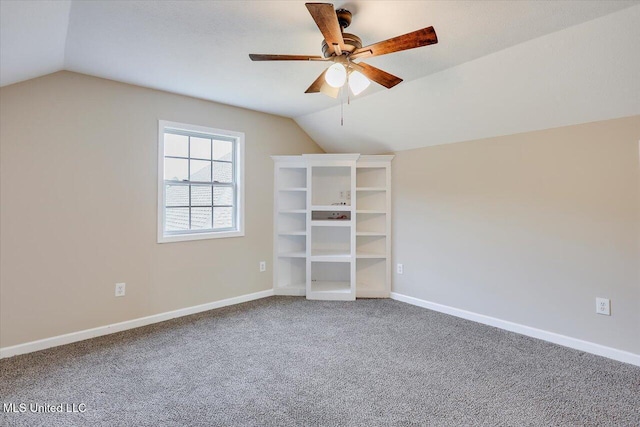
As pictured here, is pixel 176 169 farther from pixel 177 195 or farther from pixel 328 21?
pixel 328 21

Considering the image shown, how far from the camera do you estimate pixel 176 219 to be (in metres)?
3.62

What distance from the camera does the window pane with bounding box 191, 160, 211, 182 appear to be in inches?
147

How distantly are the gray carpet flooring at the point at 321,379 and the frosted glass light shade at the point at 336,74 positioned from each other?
2026 mm

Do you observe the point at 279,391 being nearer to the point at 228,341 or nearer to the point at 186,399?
the point at 186,399

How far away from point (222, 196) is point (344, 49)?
2.58m

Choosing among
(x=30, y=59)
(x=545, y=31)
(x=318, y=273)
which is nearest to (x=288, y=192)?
(x=318, y=273)

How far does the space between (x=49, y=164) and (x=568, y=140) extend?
446 centimetres

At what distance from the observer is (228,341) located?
9.58 feet

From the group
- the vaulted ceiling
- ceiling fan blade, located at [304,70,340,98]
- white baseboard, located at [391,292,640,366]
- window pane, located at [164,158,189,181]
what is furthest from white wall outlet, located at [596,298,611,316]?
window pane, located at [164,158,189,181]

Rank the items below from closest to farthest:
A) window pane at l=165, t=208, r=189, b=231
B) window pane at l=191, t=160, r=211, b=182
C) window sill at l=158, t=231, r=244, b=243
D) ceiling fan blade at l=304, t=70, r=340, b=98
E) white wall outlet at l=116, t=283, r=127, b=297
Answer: ceiling fan blade at l=304, t=70, r=340, b=98 < white wall outlet at l=116, t=283, r=127, b=297 < window sill at l=158, t=231, r=244, b=243 < window pane at l=165, t=208, r=189, b=231 < window pane at l=191, t=160, r=211, b=182

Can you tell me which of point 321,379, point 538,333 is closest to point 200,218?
point 321,379

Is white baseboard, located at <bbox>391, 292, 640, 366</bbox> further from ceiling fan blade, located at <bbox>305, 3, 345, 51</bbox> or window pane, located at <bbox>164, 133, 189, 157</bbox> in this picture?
window pane, located at <bbox>164, 133, 189, 157</bbox>

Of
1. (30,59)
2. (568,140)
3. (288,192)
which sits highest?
(30,59)

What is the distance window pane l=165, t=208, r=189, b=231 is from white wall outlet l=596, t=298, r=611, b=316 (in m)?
4.00
